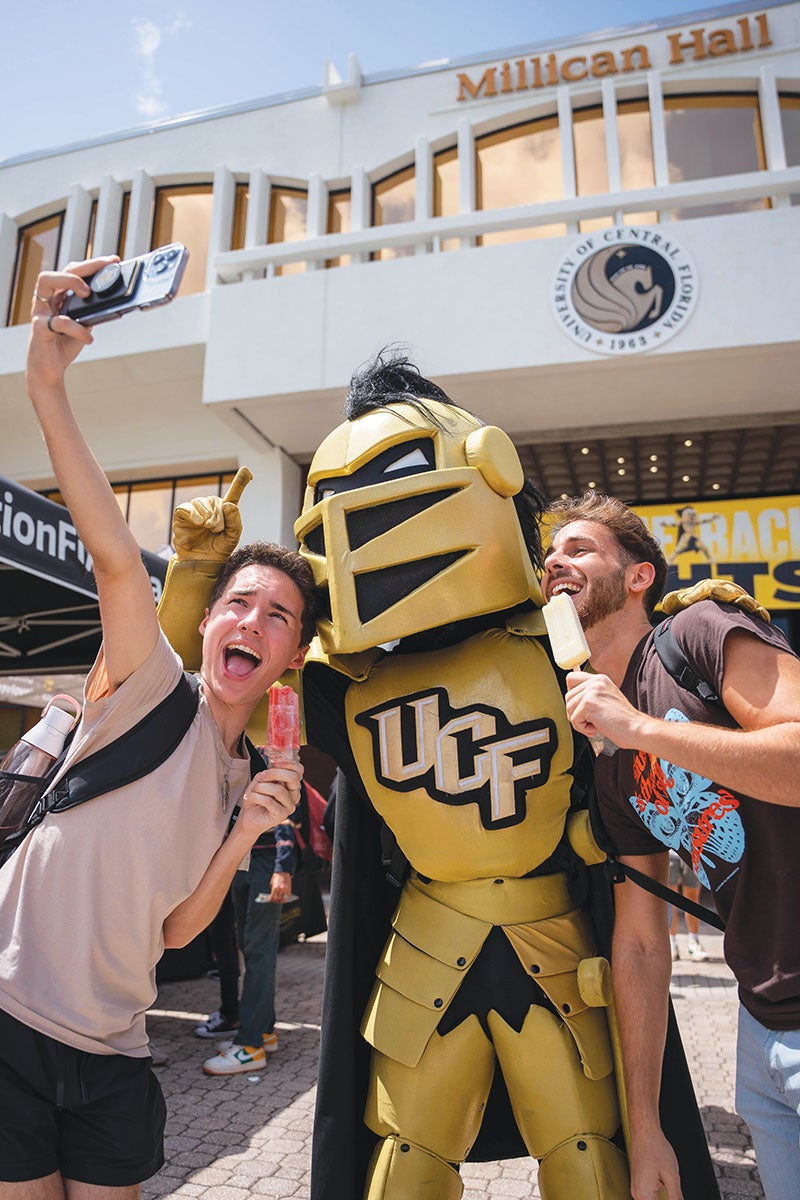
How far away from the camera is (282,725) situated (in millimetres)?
1706

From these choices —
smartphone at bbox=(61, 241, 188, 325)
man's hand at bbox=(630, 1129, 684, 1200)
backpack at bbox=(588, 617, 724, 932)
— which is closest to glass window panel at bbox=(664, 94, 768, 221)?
backpack at bbox=(588, 617, 724, 932)

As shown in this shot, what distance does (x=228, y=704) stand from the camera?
1.94 metres

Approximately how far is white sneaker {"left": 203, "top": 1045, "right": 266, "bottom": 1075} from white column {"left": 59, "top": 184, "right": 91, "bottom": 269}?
30.8 feet

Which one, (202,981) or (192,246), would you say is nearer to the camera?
(202,981)

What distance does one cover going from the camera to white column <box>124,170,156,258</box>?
32.9 feet

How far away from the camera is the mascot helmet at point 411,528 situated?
213cm

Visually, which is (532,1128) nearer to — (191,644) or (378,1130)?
(378,1130)

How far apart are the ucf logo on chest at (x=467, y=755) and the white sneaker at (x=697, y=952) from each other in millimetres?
5702

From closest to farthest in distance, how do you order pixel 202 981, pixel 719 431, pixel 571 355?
pixel 202 981 < pixel 571 355 < pixel 719 431

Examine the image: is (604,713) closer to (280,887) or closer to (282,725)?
(282,725)

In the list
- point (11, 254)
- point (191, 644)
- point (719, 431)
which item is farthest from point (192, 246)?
point (191, 644)

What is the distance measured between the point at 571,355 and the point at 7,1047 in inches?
294

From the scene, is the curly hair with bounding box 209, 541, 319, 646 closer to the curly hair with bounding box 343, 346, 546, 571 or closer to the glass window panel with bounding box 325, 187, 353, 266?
the curly hair with bounding box 343, 346, 546, 571

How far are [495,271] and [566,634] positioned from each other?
739cm
